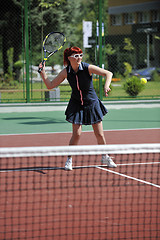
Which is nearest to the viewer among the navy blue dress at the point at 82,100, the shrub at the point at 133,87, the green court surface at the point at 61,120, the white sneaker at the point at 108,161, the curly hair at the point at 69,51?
the curly hair at the point at 69,51

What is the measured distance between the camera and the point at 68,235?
13.4 ft

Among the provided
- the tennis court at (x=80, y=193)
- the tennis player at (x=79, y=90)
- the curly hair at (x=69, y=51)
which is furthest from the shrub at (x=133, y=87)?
the curly hair at (x=69, y=51)

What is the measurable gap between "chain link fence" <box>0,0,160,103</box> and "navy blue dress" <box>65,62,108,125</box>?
26.0ft

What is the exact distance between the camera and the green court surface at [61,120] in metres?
11.1

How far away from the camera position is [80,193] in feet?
17.4

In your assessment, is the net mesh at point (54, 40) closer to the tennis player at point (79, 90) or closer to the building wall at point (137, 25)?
the tennis player at point (79, 90)

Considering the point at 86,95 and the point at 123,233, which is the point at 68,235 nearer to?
the point at 123,233

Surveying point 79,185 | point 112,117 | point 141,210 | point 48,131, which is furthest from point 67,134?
point 141,210

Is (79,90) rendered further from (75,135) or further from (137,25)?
(137,25)

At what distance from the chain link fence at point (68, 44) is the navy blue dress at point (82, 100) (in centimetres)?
792

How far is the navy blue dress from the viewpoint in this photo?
20.7 ft

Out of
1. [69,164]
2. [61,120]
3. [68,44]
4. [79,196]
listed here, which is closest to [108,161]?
[69,164]

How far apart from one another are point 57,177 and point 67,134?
3906mm

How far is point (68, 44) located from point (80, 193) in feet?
82.4
